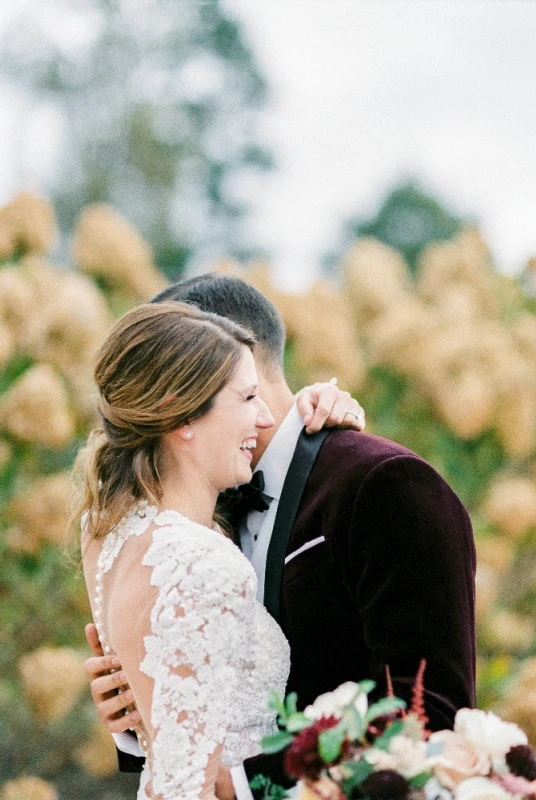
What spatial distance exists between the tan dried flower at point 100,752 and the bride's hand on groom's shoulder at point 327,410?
220 cm

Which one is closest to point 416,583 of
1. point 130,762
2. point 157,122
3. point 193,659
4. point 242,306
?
point 193,659

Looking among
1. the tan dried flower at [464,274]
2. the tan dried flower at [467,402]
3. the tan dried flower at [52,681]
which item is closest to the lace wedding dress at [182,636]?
the tan dried flower at [52,681]

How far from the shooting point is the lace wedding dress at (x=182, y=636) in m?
1.75

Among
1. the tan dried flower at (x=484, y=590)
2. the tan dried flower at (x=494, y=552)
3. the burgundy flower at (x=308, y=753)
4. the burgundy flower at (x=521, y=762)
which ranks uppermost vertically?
the burgundy flower at (x=308, y=753)

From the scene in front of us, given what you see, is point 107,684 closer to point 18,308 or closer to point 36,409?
point 36,409

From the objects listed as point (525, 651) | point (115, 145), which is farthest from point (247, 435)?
point (115, 145)

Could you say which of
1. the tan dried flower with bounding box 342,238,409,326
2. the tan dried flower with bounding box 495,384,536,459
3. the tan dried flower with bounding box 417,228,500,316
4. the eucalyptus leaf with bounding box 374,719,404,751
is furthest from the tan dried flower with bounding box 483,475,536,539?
the eucalyptus leaf with bounding box 374,719,404,751

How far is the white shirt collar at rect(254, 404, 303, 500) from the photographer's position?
7.30 feet

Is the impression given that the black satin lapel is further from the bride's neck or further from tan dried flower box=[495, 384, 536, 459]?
tan dried flower box=[495, 384, 536, 459]

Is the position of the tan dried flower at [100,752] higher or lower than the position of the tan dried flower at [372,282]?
lower

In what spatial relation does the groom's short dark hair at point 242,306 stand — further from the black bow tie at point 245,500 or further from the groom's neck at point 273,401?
the black bow tie at point 245,500

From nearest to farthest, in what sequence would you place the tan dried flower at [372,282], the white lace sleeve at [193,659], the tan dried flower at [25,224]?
1. the white lace sleeve at [193,659]
2. the tan dried flower at [25,224]
3. the tan dried flower at [372,282]

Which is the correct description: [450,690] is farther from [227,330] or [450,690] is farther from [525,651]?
[525,651]

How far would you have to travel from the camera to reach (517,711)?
355 cm
